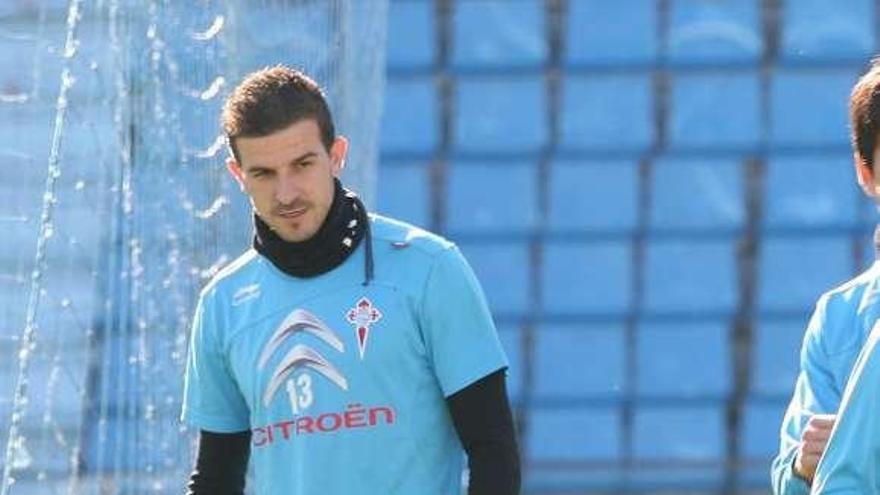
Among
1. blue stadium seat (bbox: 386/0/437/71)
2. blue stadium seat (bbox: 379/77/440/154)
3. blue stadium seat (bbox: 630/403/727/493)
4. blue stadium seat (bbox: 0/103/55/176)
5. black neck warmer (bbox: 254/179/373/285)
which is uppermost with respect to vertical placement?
blue stadium seat (bbox: 386/0/437/71)

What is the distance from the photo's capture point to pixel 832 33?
8.95 metres

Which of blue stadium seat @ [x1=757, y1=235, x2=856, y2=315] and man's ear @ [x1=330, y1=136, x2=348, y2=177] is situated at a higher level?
blue stadium seat @ [x1=757, y1=235, x2=856, y2=315]

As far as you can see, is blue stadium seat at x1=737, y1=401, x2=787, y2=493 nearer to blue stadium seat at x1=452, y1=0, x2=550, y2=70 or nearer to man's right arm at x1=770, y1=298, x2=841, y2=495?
blue stadium seat at x1=452, y1=0, x2=550, y2=70

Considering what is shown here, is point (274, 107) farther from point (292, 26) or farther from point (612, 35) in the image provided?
point (612, 35)

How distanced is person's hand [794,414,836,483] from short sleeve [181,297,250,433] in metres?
0.85

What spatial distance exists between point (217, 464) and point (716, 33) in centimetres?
611

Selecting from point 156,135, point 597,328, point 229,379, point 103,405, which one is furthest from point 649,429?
point 229,379

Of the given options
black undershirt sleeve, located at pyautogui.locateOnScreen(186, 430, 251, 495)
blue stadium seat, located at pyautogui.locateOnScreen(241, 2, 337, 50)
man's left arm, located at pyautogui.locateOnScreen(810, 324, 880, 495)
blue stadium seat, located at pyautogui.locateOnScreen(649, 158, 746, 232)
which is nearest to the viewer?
man's left arm, located at pyautogui.locateOnScreen(810, 324, 880, 495)

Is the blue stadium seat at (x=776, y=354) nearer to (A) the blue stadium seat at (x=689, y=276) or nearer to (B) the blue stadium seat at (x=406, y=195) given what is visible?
(A) the blue stadium seat at (x=689, y=276)

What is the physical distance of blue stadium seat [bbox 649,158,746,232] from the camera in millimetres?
8812

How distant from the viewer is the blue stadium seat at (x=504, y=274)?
8.74 meters

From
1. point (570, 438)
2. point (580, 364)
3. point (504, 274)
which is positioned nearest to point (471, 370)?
point (570, 438)

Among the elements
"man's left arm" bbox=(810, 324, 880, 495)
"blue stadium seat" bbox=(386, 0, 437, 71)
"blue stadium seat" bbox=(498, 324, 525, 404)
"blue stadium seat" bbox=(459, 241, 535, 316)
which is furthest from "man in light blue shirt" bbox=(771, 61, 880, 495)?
"blue stadium seat" bbox=(386, 0, 437, 71)

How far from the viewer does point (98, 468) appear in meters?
5.62
